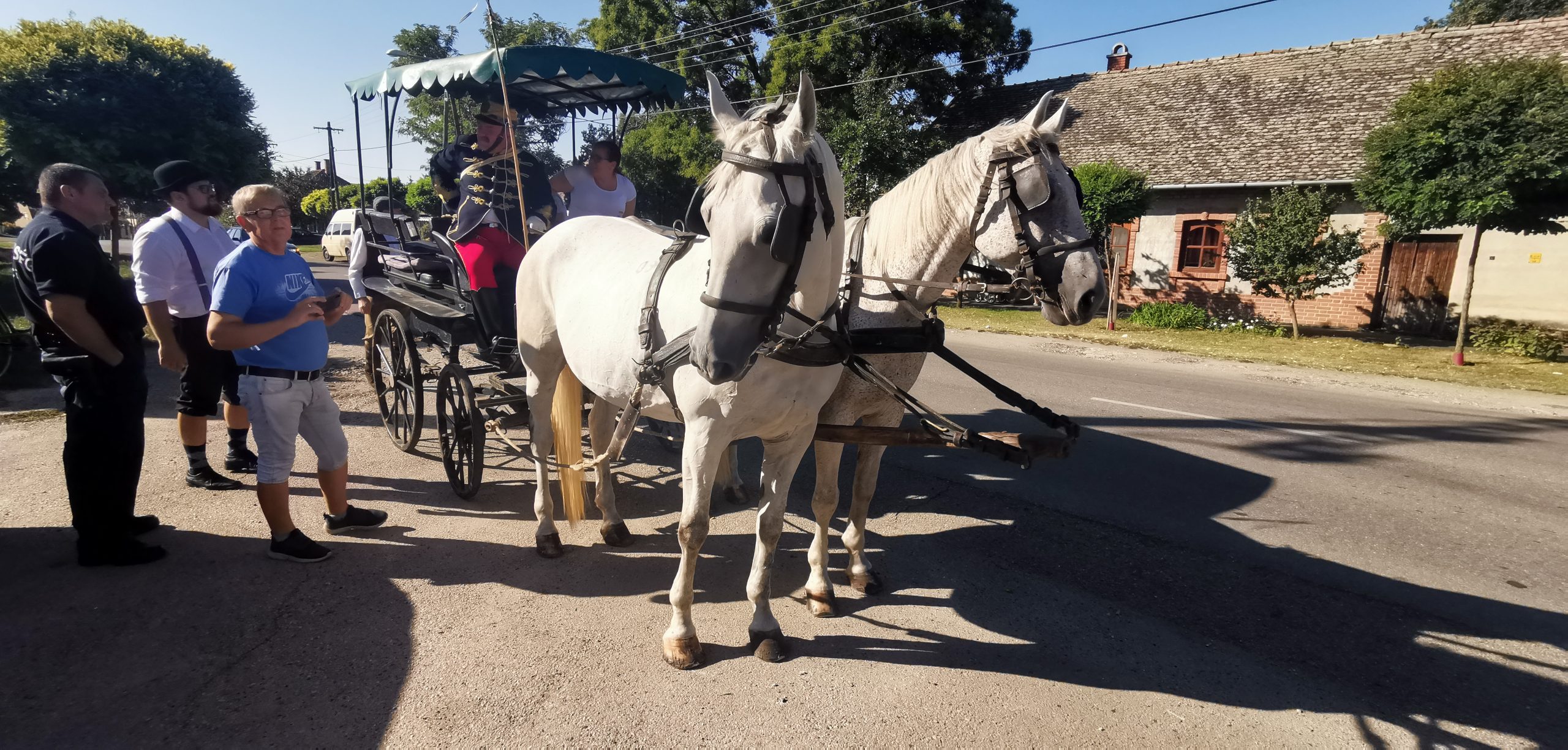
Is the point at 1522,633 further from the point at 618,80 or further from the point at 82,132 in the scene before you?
the point at 82,132

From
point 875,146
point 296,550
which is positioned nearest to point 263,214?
point 296,550

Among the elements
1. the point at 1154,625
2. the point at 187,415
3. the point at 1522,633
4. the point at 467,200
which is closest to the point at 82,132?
the point at 187,415

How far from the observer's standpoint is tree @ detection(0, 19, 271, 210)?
1309 centimetres

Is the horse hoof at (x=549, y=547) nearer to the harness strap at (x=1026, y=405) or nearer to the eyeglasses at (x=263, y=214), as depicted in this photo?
the eyeglasses at (x=263, y=214)

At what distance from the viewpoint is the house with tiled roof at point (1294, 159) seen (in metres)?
13.0

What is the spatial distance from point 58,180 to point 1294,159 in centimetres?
1845

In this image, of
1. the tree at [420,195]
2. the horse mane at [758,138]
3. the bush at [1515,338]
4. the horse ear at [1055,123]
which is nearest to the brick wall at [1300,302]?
the bush at [1515,338]

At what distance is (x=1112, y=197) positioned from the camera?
1499 cm

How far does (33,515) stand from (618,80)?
457 cm

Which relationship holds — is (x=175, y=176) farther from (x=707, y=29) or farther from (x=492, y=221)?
(x=707, y=29)

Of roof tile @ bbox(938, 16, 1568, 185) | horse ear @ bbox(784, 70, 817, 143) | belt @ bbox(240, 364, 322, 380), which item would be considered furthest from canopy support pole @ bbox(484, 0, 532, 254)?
roof tile @ bbox(938, 16, 1568, 185)

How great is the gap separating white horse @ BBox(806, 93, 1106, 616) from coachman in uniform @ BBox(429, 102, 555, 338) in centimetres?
248

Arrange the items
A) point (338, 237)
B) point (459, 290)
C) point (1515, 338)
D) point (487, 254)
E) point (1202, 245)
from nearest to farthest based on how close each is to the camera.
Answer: point (487, 254), point (459, 290), point (1515, 338), point (1202, 245), point (338, 237)

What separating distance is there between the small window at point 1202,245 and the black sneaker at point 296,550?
17735mm
